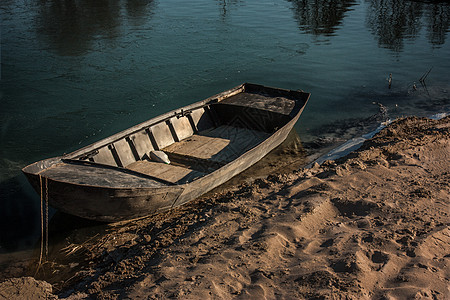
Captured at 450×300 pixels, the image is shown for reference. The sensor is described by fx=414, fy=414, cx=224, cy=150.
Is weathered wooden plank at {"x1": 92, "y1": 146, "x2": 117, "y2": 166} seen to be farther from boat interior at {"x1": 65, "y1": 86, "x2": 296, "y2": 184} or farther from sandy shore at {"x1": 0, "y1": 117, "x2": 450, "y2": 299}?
A: sandy shore at {"x1": 0, "y1": 117, "x2": 450, "y2": 299}

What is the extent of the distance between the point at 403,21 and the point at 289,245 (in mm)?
24948

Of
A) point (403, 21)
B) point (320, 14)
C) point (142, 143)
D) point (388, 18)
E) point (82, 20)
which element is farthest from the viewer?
point (320, 14)

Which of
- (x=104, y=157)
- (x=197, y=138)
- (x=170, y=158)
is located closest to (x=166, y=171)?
(x=170, y=158)

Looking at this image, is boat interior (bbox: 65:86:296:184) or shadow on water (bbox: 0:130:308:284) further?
boat interior (bbox: 65:86:296:184)

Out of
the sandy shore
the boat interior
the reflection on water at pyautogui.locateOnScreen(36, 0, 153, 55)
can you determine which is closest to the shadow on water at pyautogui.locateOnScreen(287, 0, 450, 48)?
the reflection on water at pyautogui.locateOnScreen(36, 0, 153, 55)

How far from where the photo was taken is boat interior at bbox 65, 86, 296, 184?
9312mm

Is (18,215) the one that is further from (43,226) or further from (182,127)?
(182,127)

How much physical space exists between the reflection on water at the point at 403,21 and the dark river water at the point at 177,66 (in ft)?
0.41

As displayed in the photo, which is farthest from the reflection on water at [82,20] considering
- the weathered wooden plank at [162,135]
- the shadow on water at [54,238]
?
the shadow on water at [54,238]

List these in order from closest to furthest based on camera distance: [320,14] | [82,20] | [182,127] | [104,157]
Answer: [104,157] < [182,127] < [82,20] < [320,14]

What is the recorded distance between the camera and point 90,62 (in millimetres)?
17516

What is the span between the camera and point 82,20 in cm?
2423

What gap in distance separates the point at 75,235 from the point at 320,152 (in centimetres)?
693

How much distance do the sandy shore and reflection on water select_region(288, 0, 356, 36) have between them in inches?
662
